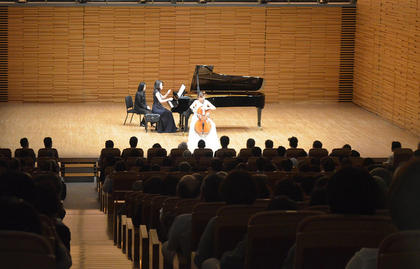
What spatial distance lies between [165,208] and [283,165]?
3941 mm

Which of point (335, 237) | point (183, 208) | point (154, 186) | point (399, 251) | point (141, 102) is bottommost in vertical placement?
point (141, 102)

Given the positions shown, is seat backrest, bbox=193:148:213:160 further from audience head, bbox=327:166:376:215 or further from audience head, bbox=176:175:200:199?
audience head, bbox=327:166:376:215

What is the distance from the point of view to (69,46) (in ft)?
73.0

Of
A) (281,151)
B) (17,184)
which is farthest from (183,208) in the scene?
(281,151)

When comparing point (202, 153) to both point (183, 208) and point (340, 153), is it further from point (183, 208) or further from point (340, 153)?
point (183, 208)

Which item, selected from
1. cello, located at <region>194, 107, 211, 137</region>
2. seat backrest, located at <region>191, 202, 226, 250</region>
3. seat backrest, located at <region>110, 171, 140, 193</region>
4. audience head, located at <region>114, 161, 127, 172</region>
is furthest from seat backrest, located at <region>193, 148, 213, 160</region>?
seat backrest, located at <region>191, 202, 226, 250</region>

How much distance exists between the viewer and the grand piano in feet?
58.8

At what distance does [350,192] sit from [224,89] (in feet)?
50.7

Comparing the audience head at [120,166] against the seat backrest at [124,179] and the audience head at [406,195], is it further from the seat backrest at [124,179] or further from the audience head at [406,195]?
the audience head at [406,195]

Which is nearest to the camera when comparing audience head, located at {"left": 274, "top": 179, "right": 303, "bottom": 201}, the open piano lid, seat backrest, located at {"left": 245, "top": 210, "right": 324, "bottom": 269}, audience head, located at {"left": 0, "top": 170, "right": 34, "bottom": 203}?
seat backrest, located at {"left": 245, "top": 210, "right": 324, "bottom": 269}

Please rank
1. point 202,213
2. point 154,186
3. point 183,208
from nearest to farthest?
point 202,213 < point 183,208 < point 154,186

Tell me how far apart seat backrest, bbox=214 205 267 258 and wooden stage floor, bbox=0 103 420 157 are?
1146 cm

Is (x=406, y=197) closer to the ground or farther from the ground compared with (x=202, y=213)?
farther from the ground

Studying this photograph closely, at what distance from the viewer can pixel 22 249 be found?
2.49 metres
